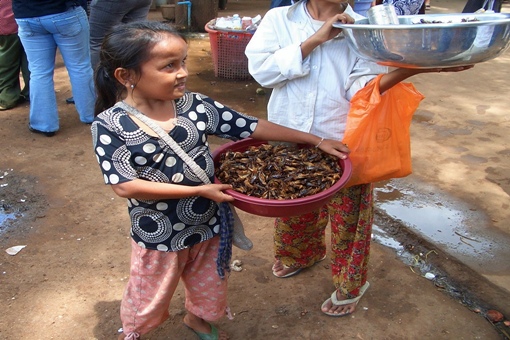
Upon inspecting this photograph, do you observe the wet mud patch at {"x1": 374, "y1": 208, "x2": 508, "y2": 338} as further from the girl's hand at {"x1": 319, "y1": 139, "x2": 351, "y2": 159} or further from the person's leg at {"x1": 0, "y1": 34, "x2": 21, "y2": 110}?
the person's leg at {"x1": 0, "y1": 34, "x2": 21, "y2": 110}

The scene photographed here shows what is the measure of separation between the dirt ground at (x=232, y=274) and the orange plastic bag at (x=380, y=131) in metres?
0.85

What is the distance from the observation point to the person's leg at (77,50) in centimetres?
423

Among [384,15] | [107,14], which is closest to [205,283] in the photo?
[384,15]

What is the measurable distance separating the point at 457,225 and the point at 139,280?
2.21 metres

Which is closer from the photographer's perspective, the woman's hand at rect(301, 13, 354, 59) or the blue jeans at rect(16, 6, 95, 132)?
the woman's hand at rect(301, 13, 354, 59)

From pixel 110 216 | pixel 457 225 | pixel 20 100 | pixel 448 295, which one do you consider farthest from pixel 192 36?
pixel 448 295

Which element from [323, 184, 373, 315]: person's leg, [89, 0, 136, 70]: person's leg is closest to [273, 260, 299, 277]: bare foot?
[323, 184, 373, 315]: person's leg

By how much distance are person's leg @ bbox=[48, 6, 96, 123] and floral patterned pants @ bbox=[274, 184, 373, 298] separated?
2.41 m

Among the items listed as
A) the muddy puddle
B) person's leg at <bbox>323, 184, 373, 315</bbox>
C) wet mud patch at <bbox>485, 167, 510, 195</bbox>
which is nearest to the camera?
person's leg at <bbox>323, 184, 373, 315</bbox>

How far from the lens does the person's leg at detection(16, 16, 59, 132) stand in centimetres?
423

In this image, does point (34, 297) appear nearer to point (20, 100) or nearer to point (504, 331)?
point (504, 331)

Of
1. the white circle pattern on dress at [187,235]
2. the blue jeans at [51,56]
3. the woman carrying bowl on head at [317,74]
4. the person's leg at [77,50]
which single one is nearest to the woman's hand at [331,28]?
the woman carrying bowl on head at [317,74]

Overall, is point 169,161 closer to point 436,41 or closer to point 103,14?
point 436,41

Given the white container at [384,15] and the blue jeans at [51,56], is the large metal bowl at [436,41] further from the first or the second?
the blue jeans at [51,56]
